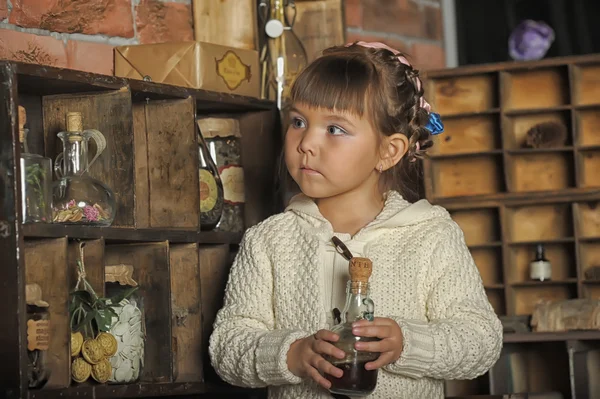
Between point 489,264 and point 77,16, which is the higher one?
point 77,16

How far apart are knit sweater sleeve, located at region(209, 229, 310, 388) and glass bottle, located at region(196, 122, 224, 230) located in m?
0.15

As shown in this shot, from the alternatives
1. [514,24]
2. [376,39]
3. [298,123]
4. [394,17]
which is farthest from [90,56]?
[514,24]

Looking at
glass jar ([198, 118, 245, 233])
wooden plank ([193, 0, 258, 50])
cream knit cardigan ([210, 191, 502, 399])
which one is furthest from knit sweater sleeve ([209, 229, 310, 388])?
wooden plank ([193, 0, 258, 50])

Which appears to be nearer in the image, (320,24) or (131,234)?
(131,234)

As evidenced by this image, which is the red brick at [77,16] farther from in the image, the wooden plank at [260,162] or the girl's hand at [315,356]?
the girl's hand at [315,356]

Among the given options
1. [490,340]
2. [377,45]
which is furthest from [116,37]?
[490,340]

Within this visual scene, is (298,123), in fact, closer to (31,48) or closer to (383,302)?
(383,302)

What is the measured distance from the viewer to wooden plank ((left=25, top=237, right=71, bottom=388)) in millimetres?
1551

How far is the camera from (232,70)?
2094 millimetres

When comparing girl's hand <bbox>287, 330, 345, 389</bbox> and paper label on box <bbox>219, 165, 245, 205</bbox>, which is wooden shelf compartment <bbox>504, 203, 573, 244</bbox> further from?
girl's hand <bbox>287, 330, 345, 389</bbox>

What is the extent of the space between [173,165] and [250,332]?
1.16 ft

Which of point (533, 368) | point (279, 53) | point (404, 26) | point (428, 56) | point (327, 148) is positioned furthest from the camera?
point (428, 56)

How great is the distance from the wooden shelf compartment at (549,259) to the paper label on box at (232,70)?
984 millimetres

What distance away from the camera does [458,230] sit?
5.83 ft
